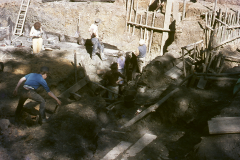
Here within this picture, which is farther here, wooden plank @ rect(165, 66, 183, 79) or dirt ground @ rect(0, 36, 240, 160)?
wooden plank @ rect(165, 66, 183, 79)

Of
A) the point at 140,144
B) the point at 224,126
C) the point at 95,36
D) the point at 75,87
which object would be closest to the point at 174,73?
the point at 95,36

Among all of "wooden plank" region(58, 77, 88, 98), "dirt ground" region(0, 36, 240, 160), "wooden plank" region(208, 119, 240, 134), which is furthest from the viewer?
"wooden plank" region(58, 77, 88, 98)

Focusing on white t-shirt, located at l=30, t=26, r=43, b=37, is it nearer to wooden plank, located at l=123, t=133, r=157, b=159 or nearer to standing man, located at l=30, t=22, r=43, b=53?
standing man, located at l=30, t=22, r=43, b=53

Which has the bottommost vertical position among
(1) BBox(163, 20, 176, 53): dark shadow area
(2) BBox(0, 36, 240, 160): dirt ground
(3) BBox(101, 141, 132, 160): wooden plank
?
(3) BBox(101, 141, 132, 160): wooden plank

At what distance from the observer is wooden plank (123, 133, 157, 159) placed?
196 inches

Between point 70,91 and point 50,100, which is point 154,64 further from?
point 50,100

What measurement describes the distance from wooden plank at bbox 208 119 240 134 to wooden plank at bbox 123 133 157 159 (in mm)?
1648

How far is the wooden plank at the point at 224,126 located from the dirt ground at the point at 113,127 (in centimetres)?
10

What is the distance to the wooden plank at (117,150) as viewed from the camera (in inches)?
191

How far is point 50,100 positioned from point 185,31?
24.0ft

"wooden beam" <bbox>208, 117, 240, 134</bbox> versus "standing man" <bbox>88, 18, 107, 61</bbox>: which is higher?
"standing man" <bbox>88, 18, 107, 61</bbox>

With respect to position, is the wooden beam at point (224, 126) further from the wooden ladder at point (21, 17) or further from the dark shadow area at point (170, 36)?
the wooden ladder at point (21, 17)

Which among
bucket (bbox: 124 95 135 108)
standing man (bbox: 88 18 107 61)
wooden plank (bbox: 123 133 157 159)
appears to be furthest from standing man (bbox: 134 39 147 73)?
wooden plank (bbox: 123 133 157 159)

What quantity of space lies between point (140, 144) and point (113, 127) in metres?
1.13
